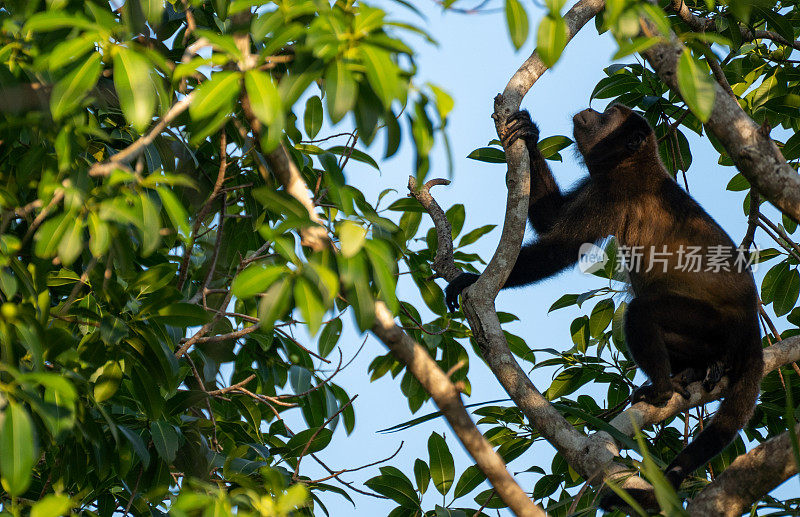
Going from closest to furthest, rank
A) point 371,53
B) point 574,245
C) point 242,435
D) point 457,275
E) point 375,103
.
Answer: point 371,53 → point 375,103 → point 242,435 → point 457,275 → point 574,245

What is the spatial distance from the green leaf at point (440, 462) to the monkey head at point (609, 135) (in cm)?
241

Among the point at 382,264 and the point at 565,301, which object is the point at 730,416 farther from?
the point at 382,264

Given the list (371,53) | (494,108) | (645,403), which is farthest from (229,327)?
(371,53)

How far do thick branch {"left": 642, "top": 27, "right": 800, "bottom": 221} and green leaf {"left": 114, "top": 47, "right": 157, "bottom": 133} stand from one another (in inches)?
65.5

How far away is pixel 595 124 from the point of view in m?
4.93

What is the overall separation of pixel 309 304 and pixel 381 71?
0.45 m

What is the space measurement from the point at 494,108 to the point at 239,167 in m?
1.17

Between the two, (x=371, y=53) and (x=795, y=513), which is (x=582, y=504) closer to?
(x=795, y=513)

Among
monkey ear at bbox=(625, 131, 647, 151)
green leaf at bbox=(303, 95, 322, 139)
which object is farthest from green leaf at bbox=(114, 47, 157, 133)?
monkey ear at bbox=(625, 131, 647, 151)

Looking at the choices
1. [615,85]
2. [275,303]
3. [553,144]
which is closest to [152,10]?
[275,303]

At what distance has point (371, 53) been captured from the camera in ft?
4.58

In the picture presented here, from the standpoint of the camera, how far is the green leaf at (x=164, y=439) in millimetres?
2617

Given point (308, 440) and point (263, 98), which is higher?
point (263, 98)

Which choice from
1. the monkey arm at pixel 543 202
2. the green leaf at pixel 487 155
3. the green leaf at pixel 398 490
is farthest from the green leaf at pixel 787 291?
the green leaf at pixel 398 490
